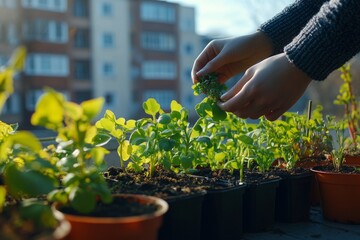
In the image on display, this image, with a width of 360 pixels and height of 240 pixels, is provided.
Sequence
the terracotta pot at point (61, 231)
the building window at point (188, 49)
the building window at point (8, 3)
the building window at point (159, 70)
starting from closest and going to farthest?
1. the terracotta pot at point (61, 231)
2. the building window at point (8, 3)
3. the building window at point (159, 70)
4. the building window at point (188, 49)

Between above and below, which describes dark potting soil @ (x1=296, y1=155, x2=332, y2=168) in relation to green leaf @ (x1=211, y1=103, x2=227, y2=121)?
below

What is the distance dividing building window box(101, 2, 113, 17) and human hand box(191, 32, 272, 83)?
28013 mm

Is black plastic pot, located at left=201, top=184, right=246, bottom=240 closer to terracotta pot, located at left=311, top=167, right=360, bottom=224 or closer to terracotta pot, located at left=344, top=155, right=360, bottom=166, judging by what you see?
terracotta pot, located at left=311, top=167, right=360, bottom=224

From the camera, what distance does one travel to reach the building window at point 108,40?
93.5ft

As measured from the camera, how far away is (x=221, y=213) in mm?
1317

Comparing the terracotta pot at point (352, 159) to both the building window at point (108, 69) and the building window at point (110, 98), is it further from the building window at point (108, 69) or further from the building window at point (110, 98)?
the building window at point (110, 98)

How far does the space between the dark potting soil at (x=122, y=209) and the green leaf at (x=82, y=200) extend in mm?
53

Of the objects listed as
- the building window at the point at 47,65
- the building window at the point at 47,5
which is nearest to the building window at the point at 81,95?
the building window at the point at 47,65

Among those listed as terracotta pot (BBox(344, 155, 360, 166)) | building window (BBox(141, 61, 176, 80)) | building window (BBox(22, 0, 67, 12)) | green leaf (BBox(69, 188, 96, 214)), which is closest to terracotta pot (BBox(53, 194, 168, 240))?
green leaf (BBox(69, 188, 96, 214))

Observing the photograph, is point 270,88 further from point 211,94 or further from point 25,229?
point 25,229

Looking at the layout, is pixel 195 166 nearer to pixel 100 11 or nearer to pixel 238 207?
pixel 238 207

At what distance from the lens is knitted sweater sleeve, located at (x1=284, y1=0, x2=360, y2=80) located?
1.18 metres

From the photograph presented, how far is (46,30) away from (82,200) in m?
Answer: 26.4

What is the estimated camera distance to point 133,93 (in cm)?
3005
